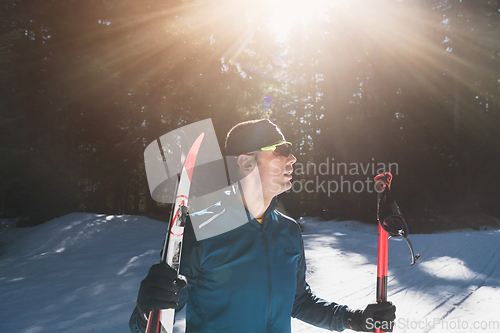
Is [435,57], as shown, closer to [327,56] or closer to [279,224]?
[327,56]

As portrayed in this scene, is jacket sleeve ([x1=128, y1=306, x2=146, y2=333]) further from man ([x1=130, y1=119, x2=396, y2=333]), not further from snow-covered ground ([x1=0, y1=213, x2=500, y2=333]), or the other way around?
snow-covered ground ([x1=0, y1=213, x2=500, y2=333])

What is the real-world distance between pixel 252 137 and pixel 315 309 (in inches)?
48.7

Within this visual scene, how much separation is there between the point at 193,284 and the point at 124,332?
3.21m

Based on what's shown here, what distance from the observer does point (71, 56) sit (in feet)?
42.4

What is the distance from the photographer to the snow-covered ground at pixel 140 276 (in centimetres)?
455

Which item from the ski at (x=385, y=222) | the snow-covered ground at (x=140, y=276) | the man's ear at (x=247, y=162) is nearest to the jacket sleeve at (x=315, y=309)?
the ski at (x=385, y=222)

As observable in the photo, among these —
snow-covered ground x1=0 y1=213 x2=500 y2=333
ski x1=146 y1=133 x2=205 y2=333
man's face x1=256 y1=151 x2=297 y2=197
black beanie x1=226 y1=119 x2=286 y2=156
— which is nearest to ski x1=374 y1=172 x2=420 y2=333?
man's face x1=256 y1=151 x2=297 y2=197

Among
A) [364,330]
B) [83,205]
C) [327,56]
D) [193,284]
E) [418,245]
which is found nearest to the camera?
[193,284]

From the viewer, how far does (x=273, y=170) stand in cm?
201

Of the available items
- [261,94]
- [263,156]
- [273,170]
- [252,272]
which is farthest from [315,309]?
[261,94]

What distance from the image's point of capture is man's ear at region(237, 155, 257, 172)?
6.54 feet

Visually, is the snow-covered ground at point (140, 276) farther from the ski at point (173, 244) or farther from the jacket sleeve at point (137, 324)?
the ski at point (173, 244)

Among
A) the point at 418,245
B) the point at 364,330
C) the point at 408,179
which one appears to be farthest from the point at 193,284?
the point at 408,179

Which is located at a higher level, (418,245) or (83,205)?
(83,205)
